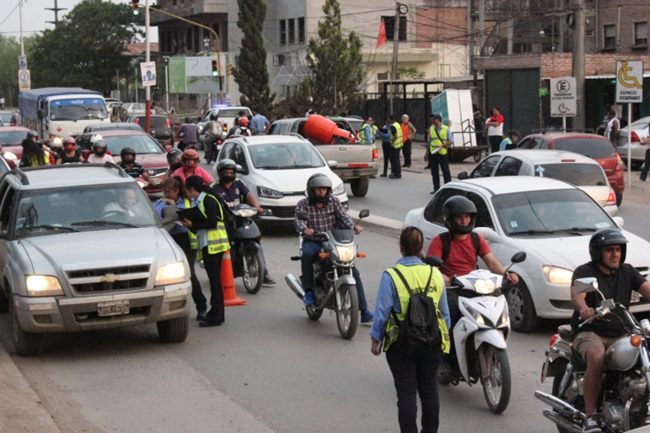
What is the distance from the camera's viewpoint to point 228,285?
13602mm

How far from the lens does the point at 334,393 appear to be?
939 cm

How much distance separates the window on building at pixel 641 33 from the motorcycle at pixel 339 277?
48.5 metres

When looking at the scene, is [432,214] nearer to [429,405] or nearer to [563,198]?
[563,198]

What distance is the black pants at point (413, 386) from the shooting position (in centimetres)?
717

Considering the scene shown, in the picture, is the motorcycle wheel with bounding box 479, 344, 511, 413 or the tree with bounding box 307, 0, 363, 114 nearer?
the motorcycle wheel with bounding box 479, 344, 511, 413

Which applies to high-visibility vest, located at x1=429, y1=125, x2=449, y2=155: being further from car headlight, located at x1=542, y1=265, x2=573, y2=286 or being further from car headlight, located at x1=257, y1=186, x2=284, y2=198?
car headlight, located at x1=542, y1=265, x2=573, y2=286

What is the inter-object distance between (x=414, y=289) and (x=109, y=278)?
414cm

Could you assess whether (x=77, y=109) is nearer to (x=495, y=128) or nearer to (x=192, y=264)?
(x=495, y=128)

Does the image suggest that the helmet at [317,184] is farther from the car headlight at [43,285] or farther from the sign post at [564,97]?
A: the sign post at [564,97]

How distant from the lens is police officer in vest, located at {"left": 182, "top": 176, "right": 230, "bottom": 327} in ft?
39.6

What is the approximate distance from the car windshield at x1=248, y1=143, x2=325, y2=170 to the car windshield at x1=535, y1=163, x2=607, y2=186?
4.27m

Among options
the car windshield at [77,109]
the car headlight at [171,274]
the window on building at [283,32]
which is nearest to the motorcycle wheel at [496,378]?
the car headlight at [171,274]

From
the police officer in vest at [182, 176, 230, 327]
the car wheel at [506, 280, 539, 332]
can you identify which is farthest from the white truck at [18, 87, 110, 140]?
the car wheel at [506, 280, 539, 332]

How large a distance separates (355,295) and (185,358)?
175 centimetres
